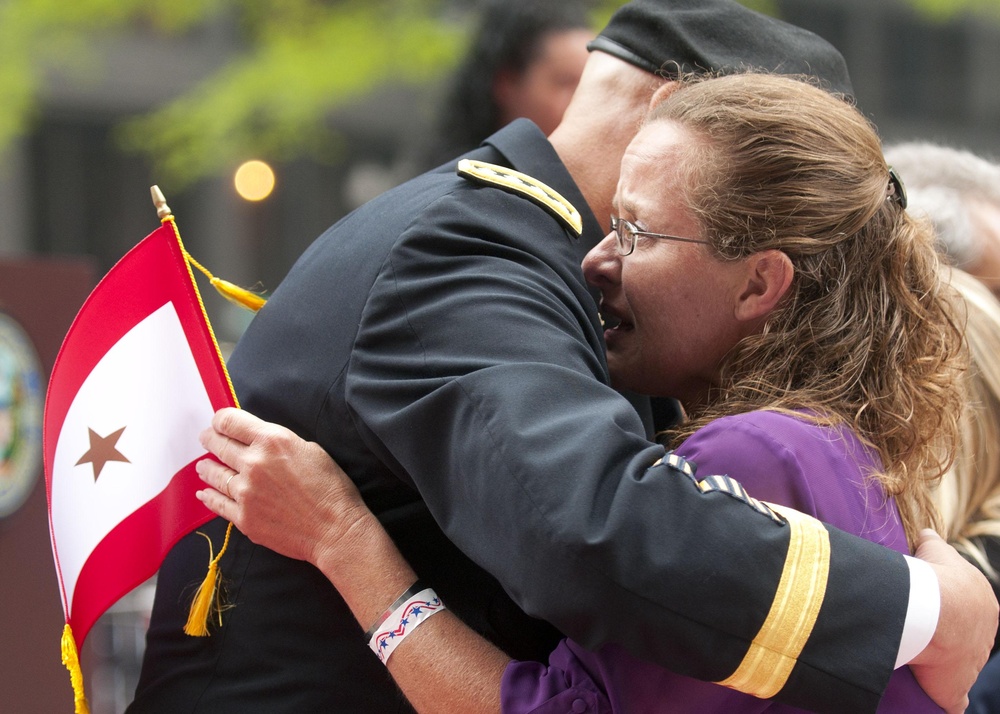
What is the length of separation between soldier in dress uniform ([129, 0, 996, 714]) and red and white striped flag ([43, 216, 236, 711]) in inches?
4.2

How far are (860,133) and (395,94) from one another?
12.6 meters

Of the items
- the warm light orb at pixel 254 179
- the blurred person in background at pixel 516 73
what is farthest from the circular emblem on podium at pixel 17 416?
the warm light orb at pixel 254 179

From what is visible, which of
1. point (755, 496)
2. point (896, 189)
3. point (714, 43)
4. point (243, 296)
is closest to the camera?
point (755, 496)

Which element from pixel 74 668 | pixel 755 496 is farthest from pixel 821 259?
pixel 74 668

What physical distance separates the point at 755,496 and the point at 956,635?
0.35 meters

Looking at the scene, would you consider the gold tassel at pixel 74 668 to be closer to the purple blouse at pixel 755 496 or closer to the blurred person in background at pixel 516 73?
the purple blouse at pixel 755 496

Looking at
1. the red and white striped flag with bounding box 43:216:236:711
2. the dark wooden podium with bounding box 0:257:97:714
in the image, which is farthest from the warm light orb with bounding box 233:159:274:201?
the red and white striped flag with bounding box 43:216:236:711

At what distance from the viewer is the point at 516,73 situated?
4.88 m

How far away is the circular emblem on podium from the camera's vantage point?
3566 millimetres

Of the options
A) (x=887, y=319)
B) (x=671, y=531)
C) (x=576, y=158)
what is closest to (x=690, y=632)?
(x=671, y=531)

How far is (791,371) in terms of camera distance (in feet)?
6.56

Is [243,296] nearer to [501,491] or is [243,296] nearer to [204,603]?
[204,603]

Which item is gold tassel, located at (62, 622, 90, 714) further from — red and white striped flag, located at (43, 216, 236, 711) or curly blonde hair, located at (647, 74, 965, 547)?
curly blonde hair, located at (647, 74, 965, 547)

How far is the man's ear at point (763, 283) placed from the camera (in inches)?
77.9
